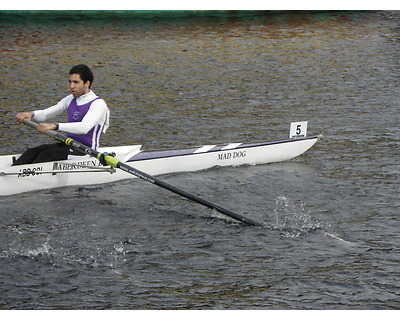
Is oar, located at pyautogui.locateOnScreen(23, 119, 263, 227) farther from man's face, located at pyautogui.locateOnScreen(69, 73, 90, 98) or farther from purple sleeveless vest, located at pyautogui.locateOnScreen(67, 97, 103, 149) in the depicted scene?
man's face, located at pyautogui.locateOnScreen(69, 73, 90, 98)

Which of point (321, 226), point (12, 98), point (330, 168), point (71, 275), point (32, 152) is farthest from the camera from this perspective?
point (12, 98)

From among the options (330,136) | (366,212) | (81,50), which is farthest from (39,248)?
(81,50)

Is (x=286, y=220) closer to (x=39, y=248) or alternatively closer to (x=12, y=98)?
(x=39, y=248)

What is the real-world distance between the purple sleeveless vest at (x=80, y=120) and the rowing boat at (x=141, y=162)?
0.48 meters

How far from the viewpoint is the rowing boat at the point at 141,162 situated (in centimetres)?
1416

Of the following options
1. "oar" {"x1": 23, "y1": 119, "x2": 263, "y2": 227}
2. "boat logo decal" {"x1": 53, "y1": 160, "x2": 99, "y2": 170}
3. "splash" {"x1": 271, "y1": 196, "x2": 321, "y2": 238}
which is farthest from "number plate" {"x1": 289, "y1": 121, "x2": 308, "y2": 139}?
"boat logo decal" {"x1": 53, "y1": 160, "x2": 99, "y2": 170}

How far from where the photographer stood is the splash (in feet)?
42.5

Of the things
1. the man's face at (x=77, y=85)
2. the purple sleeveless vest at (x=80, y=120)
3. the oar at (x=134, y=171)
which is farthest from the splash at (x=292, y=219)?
the man's face at (x=77, y=85)

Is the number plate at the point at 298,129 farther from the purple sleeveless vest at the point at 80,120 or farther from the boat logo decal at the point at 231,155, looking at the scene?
the purple sleeveless vest at the point at 80,120

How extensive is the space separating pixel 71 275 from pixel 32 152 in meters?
4.02

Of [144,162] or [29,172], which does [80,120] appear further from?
[144,162]

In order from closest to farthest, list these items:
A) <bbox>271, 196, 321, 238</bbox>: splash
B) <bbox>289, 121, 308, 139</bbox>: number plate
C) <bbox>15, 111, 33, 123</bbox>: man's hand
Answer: <bbox>271, 196, 321, 238</bbox>: splash, <bbox>15, 111, 33, 123</bbox>: man's hand, <bbox>289, 121, 308, 139</bbox>: number plate

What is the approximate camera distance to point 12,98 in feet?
75.5

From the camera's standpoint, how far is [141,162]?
1524 cm
